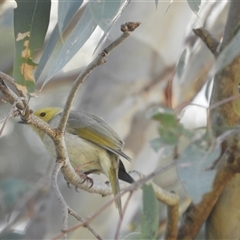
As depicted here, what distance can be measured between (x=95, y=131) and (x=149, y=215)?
40.5 inches

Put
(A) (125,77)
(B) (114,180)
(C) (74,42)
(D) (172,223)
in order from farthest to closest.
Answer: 1. (A) (125,77)
2. (D) (172,223)
3. (B) (114,180)
4. (C) (74,42)

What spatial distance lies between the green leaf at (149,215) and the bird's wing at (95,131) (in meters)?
0.90

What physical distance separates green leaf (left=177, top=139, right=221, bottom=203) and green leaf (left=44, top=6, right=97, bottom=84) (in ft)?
1.63

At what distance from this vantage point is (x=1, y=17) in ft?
9.04

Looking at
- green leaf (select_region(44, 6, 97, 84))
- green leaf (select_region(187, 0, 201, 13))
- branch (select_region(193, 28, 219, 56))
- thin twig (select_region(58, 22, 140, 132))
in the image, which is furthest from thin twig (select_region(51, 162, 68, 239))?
branch (select_region(193, 28, 219, 56))

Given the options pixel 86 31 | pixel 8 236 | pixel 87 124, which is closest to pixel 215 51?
pixel 87 124

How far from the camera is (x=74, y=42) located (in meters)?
1.46

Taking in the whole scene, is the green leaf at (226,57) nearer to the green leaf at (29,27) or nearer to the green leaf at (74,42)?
the green leaf at (74,42)

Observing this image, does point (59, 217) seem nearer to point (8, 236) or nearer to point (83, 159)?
point (8, 236)

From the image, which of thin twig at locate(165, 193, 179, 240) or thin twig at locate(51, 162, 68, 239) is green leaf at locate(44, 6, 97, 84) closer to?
thin twig at locate(51, 162, 68, 239)

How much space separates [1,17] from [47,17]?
1.29 meters

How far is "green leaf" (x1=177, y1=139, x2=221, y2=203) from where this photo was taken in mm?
992

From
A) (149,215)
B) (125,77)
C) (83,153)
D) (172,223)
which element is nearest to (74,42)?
(149,215)

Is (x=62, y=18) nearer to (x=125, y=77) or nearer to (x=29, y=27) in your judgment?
(x=29, y=27)
